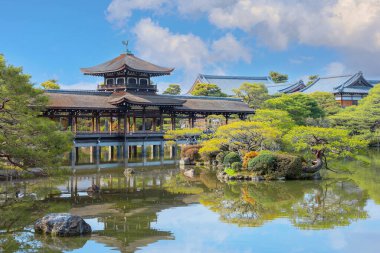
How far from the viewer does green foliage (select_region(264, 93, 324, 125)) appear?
4844 centimetres

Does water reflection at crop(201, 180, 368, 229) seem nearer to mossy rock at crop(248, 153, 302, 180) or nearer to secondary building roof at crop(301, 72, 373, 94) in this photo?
mossy rock at crop(248, 153, 302, 180)

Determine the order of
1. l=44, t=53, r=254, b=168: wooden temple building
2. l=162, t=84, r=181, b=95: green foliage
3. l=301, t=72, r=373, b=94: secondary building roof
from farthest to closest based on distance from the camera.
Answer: l=162, t=84, r=181, b=95: green foliage, l=301, t=72, r=373, b=94: secondary building roof, l=44, t=53, r=254, b=168: wooden temple building

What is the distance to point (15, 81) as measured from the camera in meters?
15.7

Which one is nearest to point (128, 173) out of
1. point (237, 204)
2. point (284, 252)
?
point (237, 204)

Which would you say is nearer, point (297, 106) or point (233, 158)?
point (233, 158)

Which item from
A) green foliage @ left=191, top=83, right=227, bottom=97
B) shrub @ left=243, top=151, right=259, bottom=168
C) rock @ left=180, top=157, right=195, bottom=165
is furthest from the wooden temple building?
green foliage @ left=191, top=83, right=227, bottom=97

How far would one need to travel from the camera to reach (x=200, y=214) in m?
16.8

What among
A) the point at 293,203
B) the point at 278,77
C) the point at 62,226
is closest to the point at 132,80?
the point at 293,203

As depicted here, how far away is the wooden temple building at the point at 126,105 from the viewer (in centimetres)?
3697

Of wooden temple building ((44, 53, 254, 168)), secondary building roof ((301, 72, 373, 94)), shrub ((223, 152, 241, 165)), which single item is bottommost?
shrub ((223, 152, 241, 165))

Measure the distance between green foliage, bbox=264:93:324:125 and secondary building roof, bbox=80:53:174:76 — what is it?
37.0 feet

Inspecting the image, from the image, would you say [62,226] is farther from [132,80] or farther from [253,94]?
[253,94]

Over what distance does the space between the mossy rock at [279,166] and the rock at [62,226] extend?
1302 centimetres

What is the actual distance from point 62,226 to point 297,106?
38820 mm
